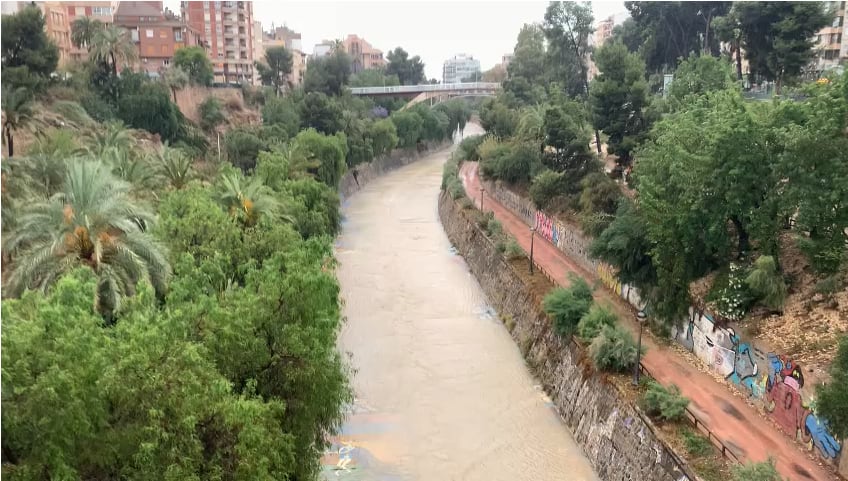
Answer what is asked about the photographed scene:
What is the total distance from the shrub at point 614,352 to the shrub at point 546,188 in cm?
2245

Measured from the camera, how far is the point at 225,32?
10850cm

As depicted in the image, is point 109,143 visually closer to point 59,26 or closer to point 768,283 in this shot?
point 768,283

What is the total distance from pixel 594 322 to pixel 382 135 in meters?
61.5

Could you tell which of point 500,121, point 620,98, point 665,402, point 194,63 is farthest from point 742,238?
point 194,63

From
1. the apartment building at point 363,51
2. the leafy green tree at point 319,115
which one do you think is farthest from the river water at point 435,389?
the apartment building at point 363,51

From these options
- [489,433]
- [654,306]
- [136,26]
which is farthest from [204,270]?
[136,26]

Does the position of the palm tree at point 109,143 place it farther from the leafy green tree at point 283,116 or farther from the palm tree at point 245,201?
the leafy green tree at point 283,116

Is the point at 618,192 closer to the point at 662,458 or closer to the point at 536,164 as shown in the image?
the point at 536,164

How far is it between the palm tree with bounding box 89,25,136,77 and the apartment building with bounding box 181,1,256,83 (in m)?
43.6

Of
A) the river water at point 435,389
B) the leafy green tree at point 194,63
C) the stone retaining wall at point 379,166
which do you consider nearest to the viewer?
the river water at point 435,389

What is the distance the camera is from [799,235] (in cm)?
2197

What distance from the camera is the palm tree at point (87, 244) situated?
1705cm

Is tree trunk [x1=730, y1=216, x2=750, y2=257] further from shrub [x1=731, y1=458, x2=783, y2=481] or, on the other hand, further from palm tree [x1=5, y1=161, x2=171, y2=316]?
palm tree [x1=5, y1=161, x2=171, y2=316]

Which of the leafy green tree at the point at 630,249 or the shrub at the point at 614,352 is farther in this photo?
the leafy green tree at the point at 630,249
